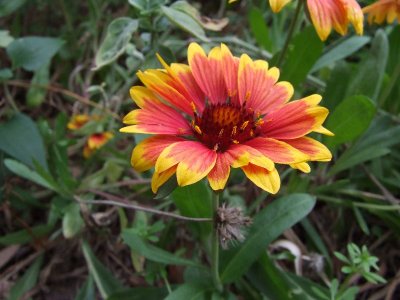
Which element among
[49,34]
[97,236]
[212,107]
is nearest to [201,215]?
[212,107]

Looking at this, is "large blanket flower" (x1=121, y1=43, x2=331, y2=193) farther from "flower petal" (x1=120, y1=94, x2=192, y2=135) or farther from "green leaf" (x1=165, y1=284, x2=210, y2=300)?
"green leaf" (x1=165, y1=284, x2=210, y2=300)

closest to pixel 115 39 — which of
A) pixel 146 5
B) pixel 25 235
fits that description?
pixel 146 5

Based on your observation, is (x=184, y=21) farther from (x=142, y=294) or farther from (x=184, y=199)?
(x=142, y=294)

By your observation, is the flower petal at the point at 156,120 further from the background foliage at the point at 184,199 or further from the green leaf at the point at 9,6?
the green leaf at the point at 9,6

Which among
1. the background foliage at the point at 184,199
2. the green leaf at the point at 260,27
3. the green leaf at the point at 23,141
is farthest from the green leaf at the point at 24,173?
the green leaf at the point at 260,27

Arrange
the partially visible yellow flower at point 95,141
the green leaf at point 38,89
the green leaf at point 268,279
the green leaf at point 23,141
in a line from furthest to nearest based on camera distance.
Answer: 1. the green leaf at point 38,89
2. the partially visible yellow flower at point 95,141
3. the green leaf at point 23,141
4. the green leaf at point 268,279

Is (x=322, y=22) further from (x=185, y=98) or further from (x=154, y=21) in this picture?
(x=154, y=21)
